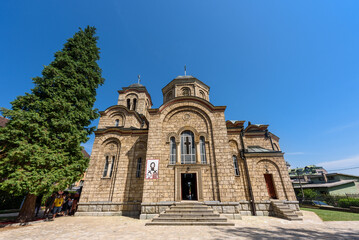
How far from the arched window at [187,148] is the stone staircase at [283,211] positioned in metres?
7.04

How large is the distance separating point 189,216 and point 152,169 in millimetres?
4178

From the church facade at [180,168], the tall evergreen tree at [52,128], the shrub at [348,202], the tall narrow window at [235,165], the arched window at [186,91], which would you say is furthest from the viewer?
the arched window at [186,91]

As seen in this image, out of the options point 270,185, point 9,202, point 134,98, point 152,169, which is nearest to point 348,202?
point 270,185

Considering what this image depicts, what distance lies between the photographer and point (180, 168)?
11414 mm

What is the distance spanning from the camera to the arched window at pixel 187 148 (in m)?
11.9

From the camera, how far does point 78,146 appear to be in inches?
395

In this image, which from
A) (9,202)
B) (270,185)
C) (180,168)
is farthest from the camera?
(9,202)

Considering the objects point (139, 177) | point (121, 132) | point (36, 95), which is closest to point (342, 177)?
point (139, 177)

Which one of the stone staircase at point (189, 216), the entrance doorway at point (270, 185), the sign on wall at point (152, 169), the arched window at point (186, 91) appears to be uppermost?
the arched window at point (186, 91)

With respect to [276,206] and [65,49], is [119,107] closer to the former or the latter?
[65,49]

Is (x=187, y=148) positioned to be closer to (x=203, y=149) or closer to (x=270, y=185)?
(x=203, y=149)

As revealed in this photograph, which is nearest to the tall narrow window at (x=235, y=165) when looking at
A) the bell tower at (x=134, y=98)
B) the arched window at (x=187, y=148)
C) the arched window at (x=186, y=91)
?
the arched window at (x=187, y=148)

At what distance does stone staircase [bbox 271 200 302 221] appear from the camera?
9697mm

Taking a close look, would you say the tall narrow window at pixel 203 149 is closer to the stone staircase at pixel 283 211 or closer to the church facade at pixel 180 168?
the church facade at pixel 180 168
